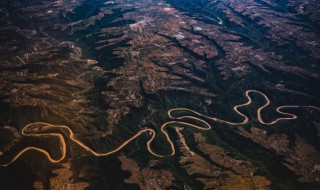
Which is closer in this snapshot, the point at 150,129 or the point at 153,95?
the point at 150,129

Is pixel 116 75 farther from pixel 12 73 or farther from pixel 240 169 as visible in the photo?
pixel 240 169

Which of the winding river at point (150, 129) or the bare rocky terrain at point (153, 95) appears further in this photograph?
the winding river at point (150, 129)

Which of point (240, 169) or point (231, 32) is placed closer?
point (240, 169)

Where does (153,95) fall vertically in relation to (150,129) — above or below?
below

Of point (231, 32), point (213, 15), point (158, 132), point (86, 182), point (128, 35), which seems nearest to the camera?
point (86, 182)

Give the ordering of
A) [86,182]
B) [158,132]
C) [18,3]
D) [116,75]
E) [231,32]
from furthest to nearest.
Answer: [18,3]
[231,32]
[116,75]
[158,132]
[86,182]

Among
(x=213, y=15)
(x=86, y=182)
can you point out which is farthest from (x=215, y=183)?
(x=213, y=15)

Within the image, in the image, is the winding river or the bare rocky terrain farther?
the winding river

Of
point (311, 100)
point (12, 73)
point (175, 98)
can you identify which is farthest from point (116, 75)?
point (311, 100)

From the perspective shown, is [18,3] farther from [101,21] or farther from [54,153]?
[54,153]
